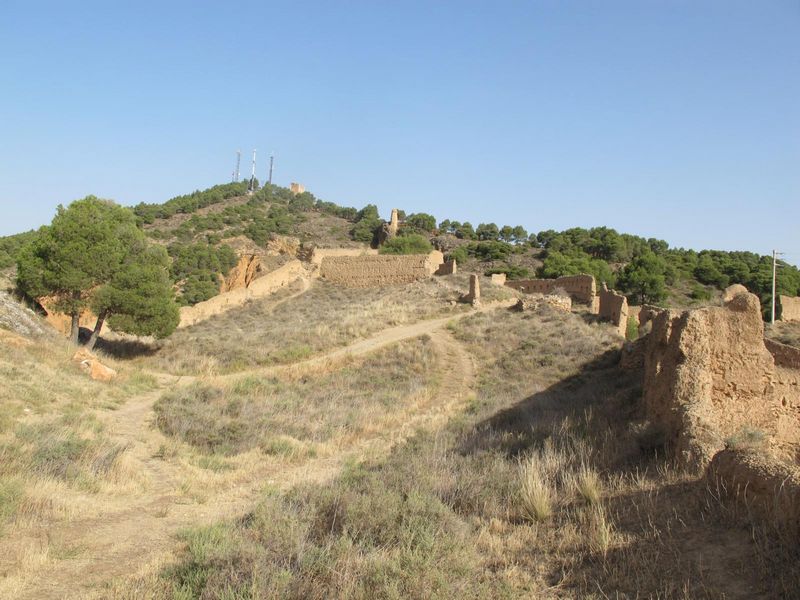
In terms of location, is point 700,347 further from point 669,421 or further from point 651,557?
point 651,557

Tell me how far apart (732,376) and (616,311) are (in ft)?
52.2

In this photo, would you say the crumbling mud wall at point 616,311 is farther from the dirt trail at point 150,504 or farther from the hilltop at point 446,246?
the hilltop at point 446,246

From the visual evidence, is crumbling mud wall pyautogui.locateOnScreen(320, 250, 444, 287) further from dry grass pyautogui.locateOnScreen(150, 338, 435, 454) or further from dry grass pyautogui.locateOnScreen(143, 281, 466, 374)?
dry grass pyautogui.locateOnScreen(150, 338, 435, 454)

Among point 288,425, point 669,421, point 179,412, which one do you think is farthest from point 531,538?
point 179,412

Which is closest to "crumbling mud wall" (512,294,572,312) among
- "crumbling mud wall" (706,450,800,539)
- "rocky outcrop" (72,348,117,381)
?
"rocky outcrop" (72,348,117,381)

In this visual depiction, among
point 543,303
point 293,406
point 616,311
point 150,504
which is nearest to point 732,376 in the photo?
point 150,504

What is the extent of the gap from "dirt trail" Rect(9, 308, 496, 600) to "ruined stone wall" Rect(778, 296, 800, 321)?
2538 centimetres

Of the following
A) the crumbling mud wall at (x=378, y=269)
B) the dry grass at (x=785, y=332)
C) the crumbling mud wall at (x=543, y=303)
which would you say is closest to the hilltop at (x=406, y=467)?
the crumbling mud wall at (x=543, y=303)

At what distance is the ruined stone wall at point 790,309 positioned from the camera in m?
31.6

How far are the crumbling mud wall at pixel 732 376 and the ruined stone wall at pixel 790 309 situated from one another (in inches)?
1078

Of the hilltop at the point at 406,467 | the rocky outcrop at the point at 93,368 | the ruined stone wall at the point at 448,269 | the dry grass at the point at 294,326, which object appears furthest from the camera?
the ruined stone wall at the point at 448,269

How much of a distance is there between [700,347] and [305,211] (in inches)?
2750

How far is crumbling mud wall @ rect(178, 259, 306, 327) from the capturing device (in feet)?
99.4

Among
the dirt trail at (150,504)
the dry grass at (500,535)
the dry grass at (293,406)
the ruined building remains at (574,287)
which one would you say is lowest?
the dirt trail at (150,504)
